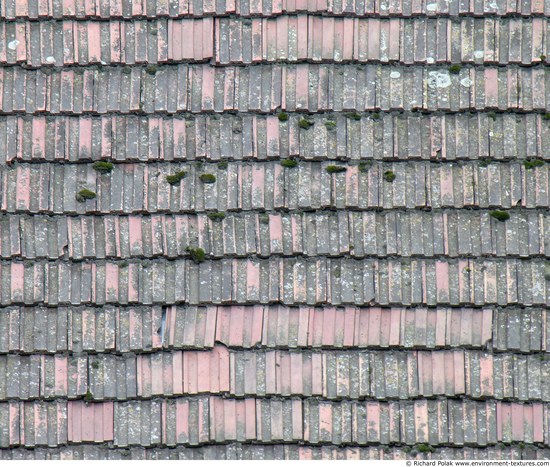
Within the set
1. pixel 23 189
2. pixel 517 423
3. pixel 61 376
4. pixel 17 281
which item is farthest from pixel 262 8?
pixel 517 423

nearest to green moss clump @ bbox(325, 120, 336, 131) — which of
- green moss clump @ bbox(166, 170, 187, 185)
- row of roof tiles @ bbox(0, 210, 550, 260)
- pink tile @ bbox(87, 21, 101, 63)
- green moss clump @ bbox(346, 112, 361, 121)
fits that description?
green moss clump @ bbox(346, 112, 361, 121)

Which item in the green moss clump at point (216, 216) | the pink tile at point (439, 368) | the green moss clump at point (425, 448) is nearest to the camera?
the green moss clump at point (425, 448)

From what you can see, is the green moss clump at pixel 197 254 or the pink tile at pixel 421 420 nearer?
the pink tile at pixel 421 420

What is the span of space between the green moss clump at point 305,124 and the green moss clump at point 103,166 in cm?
126

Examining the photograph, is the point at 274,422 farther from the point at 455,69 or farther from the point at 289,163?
the point at 455,69

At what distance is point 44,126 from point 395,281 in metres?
2.50

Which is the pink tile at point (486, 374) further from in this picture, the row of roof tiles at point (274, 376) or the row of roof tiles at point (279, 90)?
the row of roof tiles at point (279, 90)

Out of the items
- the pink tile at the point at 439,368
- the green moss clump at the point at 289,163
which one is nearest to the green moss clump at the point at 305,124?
the green moss clump at the point at 289,163

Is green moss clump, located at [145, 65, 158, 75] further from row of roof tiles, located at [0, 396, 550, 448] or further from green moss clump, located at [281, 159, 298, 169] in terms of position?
row of roof tiles, located at [0, 396, 550, 448]

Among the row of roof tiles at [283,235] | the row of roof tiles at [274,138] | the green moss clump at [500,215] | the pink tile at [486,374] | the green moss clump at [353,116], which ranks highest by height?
the green moss clump at [353,116]

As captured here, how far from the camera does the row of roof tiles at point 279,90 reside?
20.4 ft

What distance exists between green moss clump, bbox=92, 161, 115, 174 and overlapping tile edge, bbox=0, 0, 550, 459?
0.04 metres

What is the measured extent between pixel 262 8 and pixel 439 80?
4.12 ft

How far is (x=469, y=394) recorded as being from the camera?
19.6ft
